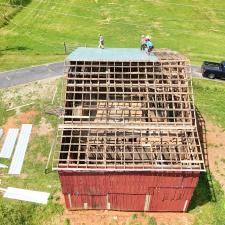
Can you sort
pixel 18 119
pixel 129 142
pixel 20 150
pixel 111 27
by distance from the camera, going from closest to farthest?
1. pixel 129 142
2. pixel 20 150
3. pixel 18 119
4. pixel 111 27

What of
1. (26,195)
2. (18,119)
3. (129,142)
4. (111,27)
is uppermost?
(129,142)

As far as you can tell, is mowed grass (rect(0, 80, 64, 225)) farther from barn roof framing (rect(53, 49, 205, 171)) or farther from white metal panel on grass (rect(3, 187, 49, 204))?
barn roof framing (rect(53, 49, 205, 171))

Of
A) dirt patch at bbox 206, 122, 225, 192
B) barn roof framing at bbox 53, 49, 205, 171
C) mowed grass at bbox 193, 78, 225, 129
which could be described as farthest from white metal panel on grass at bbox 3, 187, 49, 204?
mowed grass at bbox 193, 78, 225, 129

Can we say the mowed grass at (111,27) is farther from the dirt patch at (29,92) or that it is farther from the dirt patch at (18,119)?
the dirt patch at (18,119)

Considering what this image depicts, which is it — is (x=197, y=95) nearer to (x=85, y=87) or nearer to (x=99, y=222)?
(x=85, y=87)

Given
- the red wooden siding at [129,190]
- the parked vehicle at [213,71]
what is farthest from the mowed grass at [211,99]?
the red wooden siding at [129,190]

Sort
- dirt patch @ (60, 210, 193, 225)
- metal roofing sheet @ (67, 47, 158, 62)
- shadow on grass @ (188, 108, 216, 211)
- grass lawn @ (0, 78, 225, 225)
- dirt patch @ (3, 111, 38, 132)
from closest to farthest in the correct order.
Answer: dirt patch @ (60, 210, 193, 225), grass lawn @ (0, 78, 225, 225), shadow on grass @ (188, 108, 216, 211), metal roofing sheet @ (67, 47, 158, 62), dirt patch @ (3, 111, 38, 132)

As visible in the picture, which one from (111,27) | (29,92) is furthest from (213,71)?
(29,92)

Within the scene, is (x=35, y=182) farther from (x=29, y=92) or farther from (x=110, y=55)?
(x=29, y=92)
